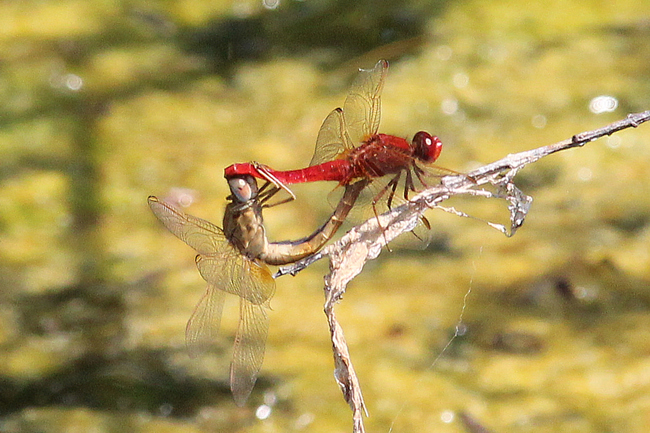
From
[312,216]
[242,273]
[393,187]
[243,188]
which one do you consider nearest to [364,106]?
[393,187]

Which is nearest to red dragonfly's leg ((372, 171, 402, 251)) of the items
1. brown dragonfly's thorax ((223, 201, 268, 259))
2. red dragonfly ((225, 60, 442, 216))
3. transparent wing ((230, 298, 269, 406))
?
red dragonfly ((225, 60, 442, 216))

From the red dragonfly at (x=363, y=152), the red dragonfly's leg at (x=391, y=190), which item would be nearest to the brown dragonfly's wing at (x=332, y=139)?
the red dragonfly at (x=363, y=152)

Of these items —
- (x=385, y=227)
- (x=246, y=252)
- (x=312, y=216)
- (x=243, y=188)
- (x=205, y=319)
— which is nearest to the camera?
(x=385, y=227)

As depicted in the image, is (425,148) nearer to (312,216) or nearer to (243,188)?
(243,188)

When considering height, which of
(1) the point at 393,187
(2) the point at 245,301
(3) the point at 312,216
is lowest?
(2) the point at 245,301

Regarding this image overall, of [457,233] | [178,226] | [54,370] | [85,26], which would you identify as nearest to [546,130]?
[457,233]

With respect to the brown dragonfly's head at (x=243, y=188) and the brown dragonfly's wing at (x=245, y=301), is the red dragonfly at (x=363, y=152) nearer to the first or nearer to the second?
the brown dragonfly's head at (x=243, y=188)
